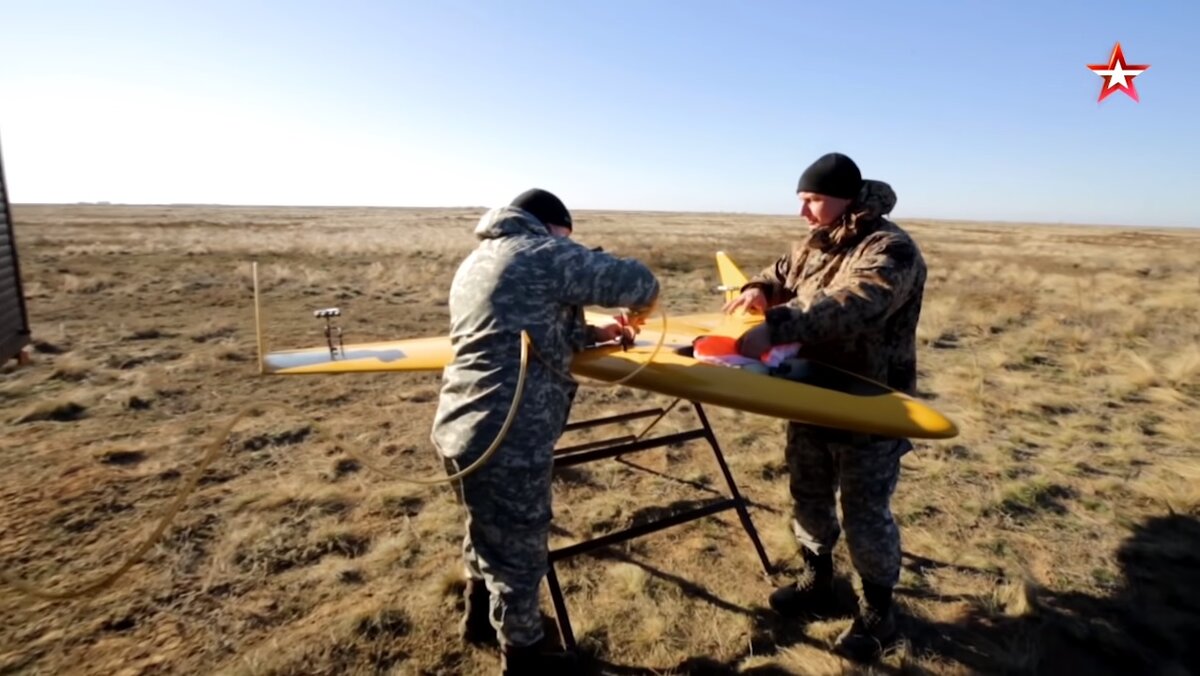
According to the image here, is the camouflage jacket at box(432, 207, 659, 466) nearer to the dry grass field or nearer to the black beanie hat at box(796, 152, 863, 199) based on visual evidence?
the black beanie hat at box(796, 152, 863, 199)

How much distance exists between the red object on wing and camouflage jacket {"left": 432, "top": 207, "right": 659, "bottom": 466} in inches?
37.7

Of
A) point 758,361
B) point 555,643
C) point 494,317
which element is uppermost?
point 494,317

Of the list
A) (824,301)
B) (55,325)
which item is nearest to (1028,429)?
(824,301)

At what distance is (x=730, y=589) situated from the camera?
3.95 metres

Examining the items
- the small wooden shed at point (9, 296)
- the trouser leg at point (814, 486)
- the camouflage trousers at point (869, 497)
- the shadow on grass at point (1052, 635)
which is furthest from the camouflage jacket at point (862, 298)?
the small wooden shed at point (9, 296)

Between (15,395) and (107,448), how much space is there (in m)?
2.97

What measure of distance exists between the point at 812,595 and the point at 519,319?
2.60 meters

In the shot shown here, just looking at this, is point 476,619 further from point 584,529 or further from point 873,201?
point 873,201

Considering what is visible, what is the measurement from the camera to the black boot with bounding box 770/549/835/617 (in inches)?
146

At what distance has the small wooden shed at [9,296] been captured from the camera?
19.6ft

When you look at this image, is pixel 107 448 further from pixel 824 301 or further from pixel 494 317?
pixel 824 301

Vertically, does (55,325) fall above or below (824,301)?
below

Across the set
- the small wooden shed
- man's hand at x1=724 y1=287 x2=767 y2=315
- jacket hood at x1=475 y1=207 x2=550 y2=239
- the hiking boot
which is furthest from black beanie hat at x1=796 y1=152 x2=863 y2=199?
the small wooden shed

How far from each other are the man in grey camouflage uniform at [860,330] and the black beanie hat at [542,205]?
1.17m
